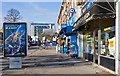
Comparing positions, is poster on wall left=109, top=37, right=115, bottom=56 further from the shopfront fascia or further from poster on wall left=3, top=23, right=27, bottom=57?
poster on wall left=3, top=23, right=27, bottom=57

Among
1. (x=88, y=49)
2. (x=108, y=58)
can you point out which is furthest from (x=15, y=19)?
(x=108, y=58)

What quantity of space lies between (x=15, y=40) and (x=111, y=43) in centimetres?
548

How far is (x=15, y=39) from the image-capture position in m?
8.54

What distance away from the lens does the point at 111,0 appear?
6.98 m

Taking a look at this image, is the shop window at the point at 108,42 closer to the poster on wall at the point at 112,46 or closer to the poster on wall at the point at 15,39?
the poster on wall at the point at 112,46

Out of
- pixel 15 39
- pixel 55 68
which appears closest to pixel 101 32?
pixel 55 68

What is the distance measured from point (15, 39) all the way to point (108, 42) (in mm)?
5446

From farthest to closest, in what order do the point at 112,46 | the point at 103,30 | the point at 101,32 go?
the point at 101,32
the point at 103,30
the point at 112,46

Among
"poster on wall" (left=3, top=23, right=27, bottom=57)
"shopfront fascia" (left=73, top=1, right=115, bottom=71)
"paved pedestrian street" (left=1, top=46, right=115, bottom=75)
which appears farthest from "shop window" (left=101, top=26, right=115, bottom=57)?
"poster on wall" (left=3, top=23, right=27, bottom=57)

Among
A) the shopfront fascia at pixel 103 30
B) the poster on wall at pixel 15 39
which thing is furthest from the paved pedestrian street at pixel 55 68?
the poster on wall at pixel 15 39

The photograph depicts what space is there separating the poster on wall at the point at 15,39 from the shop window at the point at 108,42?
4772 mm

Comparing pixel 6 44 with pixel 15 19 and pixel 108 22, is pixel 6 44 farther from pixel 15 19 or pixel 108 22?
pixel 15 19

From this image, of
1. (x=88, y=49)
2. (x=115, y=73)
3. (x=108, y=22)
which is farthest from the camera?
(x=88, y=49)

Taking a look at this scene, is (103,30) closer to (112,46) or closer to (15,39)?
(112,46)
